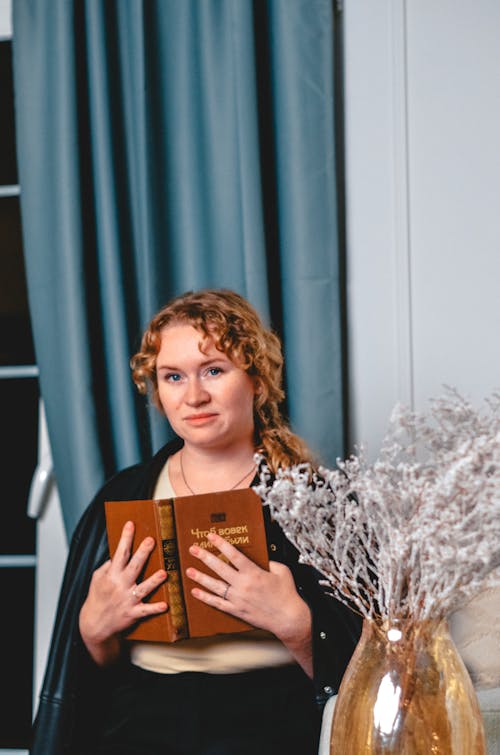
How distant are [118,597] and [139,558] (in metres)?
0.08

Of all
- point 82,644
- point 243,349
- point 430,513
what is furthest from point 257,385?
point 430,513

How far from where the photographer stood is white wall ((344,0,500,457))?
6.23ft

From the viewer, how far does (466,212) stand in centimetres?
191

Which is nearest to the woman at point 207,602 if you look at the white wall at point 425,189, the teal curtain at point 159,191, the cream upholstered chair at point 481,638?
the cream upholstered chair at point 481,638

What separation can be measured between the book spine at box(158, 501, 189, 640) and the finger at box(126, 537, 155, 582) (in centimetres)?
3

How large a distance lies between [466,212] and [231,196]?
0.53 m

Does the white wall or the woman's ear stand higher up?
the white wall

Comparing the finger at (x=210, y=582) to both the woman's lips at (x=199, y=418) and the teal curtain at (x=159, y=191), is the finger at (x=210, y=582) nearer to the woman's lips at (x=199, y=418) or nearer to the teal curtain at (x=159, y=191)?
the woman's lips at (x=199, y=418)

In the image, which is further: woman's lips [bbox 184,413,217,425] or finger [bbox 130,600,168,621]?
woman's lips [bbox 184,413,217,425]

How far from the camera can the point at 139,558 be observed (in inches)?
54.7

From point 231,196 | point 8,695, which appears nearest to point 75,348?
point 231,196

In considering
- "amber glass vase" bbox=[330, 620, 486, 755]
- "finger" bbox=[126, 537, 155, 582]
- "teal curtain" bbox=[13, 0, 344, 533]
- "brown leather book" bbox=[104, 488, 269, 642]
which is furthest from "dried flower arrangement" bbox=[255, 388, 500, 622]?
"teal curtain" bbox=[13, 0, 344, 533]

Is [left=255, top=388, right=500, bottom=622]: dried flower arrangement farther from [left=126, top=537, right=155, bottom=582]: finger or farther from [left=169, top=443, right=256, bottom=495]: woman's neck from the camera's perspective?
[left=169, top=443, right=256, bottom=495]: woman's neck

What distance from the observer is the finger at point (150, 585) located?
1377 millimetres
